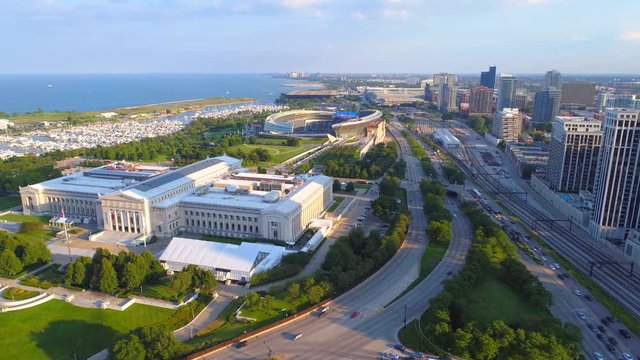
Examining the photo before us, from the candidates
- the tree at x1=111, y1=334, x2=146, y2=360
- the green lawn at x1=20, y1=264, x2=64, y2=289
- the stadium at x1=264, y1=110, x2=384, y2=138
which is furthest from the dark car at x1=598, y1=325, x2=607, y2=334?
the stadium at x1=264, y1=110, x2=384, y2=138

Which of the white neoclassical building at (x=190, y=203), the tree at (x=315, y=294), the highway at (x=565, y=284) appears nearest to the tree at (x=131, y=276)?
the white neoclassical building at (x=190, y=203)

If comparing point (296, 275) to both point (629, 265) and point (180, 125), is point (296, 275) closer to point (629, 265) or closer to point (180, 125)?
point (629, 265)

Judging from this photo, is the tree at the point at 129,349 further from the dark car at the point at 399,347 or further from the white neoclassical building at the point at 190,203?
the white neoclassical building at the point at 190,203

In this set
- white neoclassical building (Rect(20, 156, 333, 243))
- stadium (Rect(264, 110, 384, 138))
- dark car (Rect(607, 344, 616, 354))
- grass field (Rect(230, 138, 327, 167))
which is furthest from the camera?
stadium (Rect(264, 110, 384, 138))

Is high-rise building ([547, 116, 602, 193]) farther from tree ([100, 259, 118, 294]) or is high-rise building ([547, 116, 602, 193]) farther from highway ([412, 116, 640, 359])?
tree ([100, 259, 118, 294])

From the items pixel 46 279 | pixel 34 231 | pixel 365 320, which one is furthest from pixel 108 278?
pixel 34 231

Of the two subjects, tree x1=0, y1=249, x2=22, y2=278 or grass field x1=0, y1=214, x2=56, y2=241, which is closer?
tree x1=0, y1=249, x2=22, y2=278
